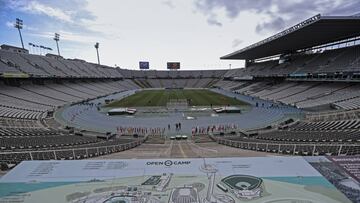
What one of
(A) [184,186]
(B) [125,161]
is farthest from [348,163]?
(B) [125,161]

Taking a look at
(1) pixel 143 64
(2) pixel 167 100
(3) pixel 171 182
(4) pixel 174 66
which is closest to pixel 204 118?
(2) pixel 167 100

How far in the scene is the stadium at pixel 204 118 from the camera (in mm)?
14695

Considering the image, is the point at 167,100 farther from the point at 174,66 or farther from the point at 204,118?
the point at 174,66

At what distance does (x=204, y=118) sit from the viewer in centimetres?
3603

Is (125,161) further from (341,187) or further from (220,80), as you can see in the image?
(220,80)

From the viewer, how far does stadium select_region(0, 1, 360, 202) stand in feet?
48.2

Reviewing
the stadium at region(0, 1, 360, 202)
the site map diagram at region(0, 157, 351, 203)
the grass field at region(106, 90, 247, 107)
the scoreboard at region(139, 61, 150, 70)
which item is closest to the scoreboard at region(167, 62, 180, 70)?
the scoreboard at region(139, 61, 150, 70)

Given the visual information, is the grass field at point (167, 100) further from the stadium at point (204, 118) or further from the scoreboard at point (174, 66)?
the scoreboard at point (174, 66)

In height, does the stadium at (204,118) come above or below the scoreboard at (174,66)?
below

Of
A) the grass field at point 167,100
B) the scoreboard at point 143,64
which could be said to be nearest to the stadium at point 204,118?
the grass field at point 167,100

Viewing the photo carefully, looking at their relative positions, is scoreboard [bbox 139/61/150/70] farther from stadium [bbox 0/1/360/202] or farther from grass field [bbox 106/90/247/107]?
grass field [bbox 106/90/247/107]

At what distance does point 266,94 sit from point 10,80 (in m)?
58.5

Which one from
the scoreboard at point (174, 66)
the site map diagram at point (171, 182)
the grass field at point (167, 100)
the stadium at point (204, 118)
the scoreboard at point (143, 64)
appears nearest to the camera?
the site map diagram at point (171, 182)

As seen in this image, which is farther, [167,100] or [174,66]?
[174,66]
